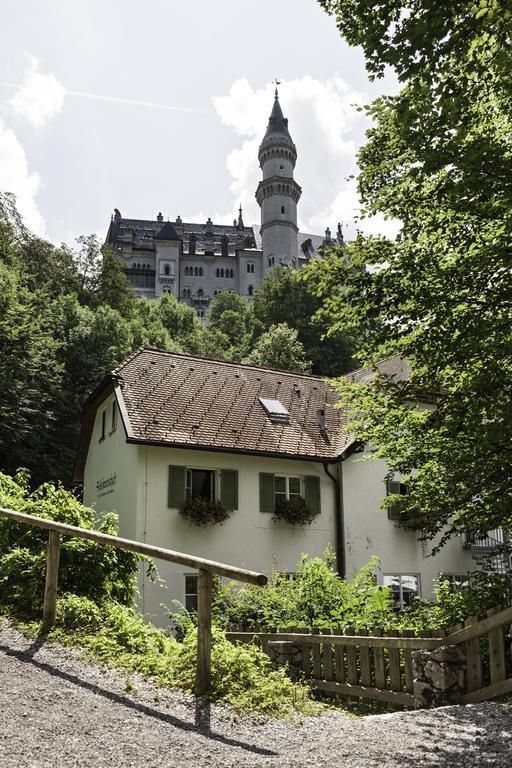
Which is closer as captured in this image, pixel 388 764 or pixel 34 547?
pixel 388 764

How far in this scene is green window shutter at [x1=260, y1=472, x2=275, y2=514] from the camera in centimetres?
1933

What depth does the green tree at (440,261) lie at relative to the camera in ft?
24.8

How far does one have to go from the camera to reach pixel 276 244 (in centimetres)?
11112

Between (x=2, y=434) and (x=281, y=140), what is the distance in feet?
300

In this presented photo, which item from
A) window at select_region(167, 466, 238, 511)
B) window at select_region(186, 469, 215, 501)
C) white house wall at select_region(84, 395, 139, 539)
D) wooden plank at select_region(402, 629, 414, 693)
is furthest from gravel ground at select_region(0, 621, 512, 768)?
window at select_region(186, 469, 215, 501)

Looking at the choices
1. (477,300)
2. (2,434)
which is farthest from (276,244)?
(477,300)

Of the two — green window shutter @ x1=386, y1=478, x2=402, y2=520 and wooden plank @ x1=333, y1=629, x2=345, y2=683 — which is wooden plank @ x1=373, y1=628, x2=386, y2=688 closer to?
wooden plank @ x1=333, y1=629, x2=345, y2=683

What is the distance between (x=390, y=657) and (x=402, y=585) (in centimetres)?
1375

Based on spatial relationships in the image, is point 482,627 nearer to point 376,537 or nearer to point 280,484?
point 280,484

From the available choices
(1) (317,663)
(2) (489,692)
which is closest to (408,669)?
(2) (489,692)

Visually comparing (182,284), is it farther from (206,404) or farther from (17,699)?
(17,699)

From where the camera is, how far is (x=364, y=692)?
25.4ft

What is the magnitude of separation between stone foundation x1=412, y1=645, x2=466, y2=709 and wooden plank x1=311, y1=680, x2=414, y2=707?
13.0 inches

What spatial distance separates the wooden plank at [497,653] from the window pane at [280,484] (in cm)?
1368
